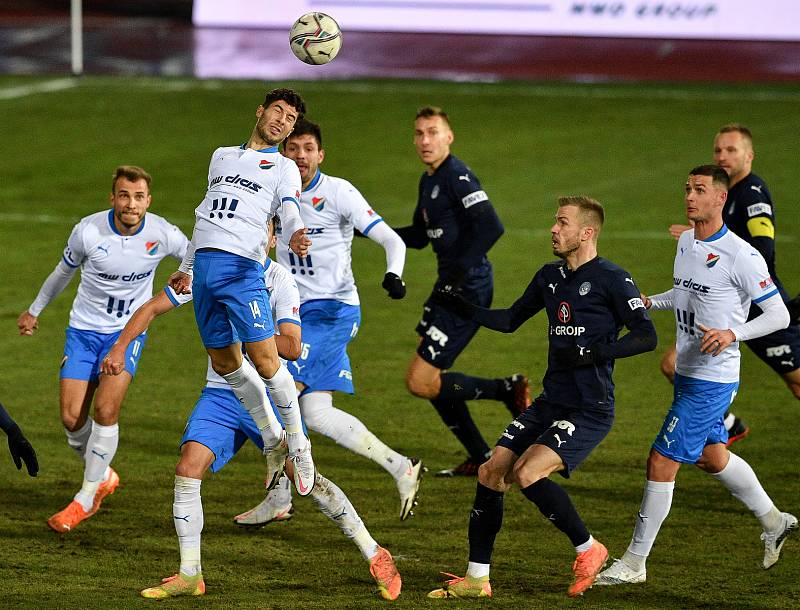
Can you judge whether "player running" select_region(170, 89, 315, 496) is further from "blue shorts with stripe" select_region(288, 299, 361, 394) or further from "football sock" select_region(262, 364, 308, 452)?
"blue shorts with stripe" select_region(288, 299, 361, 394)

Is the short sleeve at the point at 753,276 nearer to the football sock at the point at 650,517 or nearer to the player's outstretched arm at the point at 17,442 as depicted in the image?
the football sock at the point at 650,517

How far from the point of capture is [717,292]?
25.7ft

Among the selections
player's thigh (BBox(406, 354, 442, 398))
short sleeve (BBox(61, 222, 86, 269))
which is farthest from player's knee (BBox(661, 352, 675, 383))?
short sleeve (BBox(61, 222, 86, 269))

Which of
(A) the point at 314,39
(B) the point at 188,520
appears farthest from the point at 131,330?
(A) the point at 314,39

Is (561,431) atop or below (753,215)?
below

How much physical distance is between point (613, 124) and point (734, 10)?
13.5 feet

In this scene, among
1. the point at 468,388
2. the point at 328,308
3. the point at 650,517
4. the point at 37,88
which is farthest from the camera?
the point at 37,88

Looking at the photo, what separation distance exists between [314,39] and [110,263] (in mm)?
2084

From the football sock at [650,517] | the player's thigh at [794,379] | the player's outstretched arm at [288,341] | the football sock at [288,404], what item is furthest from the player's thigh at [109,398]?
the player's thigh at [794,379]

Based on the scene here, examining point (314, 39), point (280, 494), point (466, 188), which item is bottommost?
point (280, 494)

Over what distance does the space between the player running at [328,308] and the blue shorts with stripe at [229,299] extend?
50.8 inches

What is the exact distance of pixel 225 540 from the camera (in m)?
8.48

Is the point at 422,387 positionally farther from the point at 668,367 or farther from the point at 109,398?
the point at 109,398

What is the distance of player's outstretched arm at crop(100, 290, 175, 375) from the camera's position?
7.93 meters
